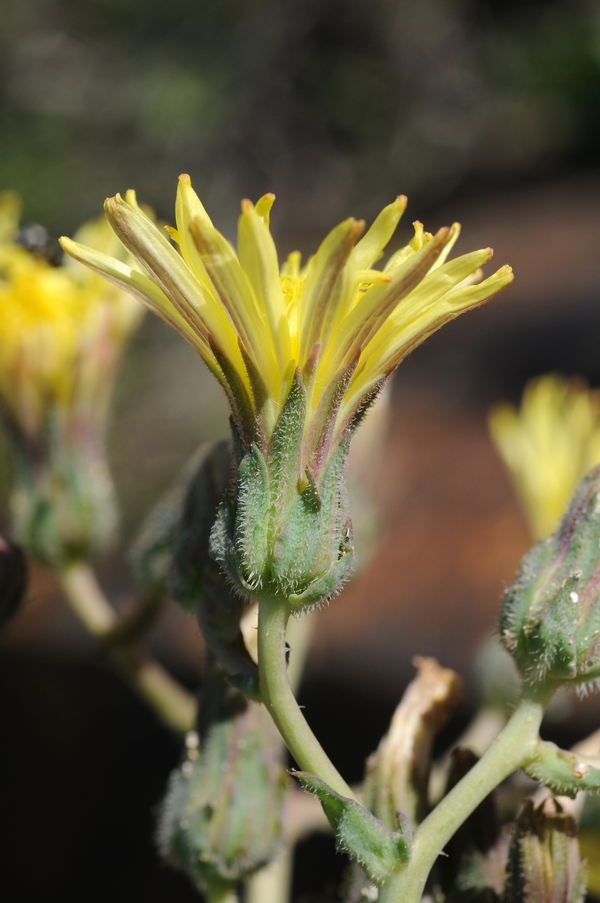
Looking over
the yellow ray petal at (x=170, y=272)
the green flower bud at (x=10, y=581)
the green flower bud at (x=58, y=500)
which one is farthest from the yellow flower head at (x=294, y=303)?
the green flower bud at (x=58, y=500)

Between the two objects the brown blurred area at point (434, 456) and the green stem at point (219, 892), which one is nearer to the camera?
the green stem at point (219, 892)

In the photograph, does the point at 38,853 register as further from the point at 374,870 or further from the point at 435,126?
the point at 435,126

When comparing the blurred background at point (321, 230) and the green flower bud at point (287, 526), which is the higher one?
the blurred background at point (321, 230)

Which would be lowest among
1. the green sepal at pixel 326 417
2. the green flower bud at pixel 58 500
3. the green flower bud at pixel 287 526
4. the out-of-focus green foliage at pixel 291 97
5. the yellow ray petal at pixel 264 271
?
the green flower bud at pixel 287 526

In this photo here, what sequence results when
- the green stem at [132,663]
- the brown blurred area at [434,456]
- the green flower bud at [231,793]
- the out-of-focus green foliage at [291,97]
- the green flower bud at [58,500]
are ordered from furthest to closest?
the out-of-focus green foliage at [291,97] < the brown blurred area at [434,456] < the green flower bud at [58,500] < the green stem at [132,663] < the green flower bud at [231,793]

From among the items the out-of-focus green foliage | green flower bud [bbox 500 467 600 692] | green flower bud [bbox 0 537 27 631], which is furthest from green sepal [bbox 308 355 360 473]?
the out-of-focus green foliage

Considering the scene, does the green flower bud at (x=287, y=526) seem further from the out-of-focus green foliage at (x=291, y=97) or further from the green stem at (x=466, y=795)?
the out-of-focus green foliage at (x=291, y=97)

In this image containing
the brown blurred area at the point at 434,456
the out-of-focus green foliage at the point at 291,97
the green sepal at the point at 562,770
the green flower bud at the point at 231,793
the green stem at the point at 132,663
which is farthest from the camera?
the out-of-focus green foliage at the point at 291,97
